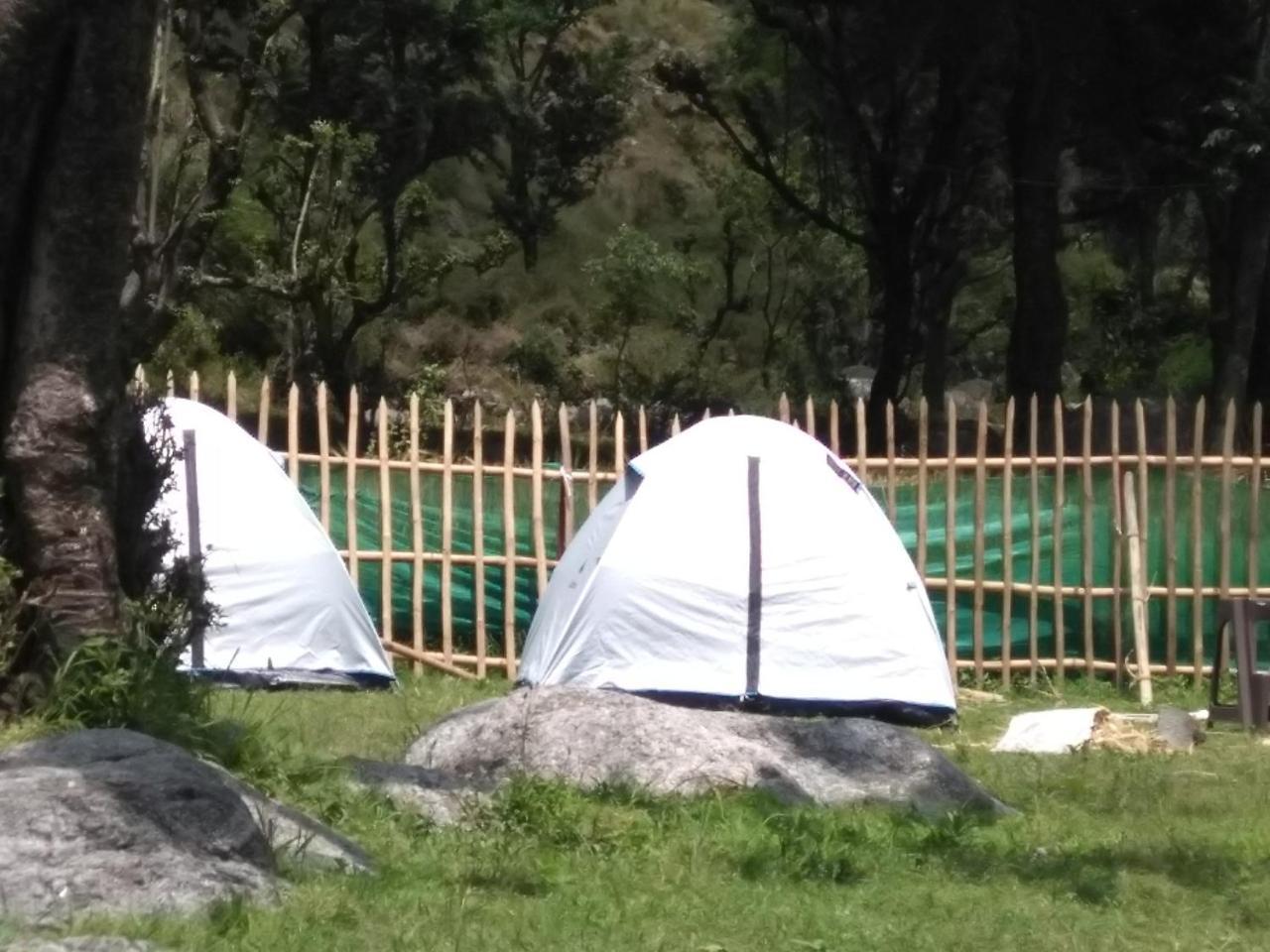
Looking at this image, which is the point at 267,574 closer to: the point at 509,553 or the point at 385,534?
the point at 385,534

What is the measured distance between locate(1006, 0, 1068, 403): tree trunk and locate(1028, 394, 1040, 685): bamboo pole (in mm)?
9528

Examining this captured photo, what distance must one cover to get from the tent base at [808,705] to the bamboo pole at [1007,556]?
6.35 ft

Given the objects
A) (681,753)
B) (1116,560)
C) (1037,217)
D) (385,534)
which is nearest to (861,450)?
(1116,560)

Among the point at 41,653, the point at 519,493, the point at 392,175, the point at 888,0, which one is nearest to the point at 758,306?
the point at 392,175

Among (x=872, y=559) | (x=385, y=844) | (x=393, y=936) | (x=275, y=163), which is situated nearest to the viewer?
(x=393, y=936)

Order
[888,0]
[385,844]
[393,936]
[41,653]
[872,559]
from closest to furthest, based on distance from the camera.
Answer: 1. [393,936]
2. [385,844]
3. [41,653]
4. [872,559]
5. [888,0]

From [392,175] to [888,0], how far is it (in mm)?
8072

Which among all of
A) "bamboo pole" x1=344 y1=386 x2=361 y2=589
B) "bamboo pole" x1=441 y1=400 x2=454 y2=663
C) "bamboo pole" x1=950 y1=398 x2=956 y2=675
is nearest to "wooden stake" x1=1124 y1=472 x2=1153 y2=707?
"bamboo pole" x1=950 y1=398 x2=956 y2=675

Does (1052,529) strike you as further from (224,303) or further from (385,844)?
(224,303)

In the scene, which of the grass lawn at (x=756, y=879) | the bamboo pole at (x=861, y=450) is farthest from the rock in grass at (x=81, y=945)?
the bamboo pole at (x=861, y=450)

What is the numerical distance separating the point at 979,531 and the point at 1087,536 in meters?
0.73

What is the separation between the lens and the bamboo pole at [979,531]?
1348 centimetres

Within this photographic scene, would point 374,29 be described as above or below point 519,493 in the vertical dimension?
above

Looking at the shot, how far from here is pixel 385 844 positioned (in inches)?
262
